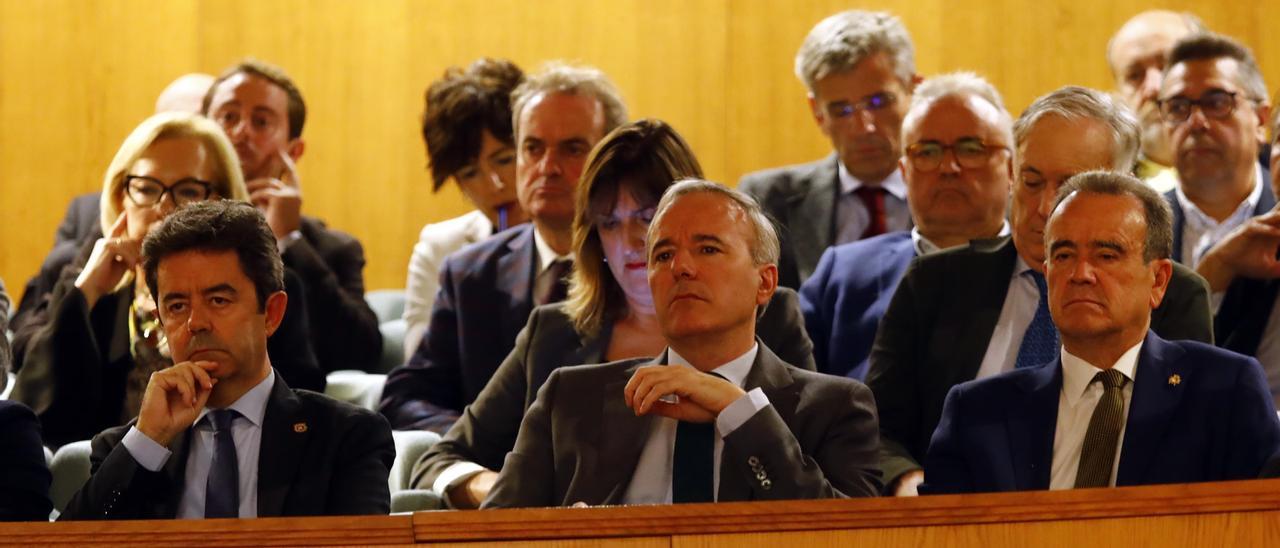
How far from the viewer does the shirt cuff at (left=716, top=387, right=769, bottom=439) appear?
186cm

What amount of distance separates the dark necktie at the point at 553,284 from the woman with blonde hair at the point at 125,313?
0.35 meters

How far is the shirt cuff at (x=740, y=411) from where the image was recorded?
6.11 ft

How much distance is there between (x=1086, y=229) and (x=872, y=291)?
0.60 metres

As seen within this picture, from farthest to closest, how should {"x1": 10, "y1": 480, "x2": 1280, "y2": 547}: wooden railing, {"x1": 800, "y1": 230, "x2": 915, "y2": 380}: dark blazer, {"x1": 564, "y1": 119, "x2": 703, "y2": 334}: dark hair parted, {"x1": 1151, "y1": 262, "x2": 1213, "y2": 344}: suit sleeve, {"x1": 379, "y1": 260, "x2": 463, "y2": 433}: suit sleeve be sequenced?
{"x1": 379, "y1": 260, "x2": 463, "y2": 433}: suit sleeve
{"x1": 800, "y1": 230, "x2": 915, "y2": 380}: dark blazer
{"x1": 564, "y1": 119, "x2": 703, "y2": 334}: dark hair parted
{"x1": 1151, "y1": 262, "x2": 1213, "y2": 344}: suit sleeve
{"x1": 10, "y1": 480, "x2": 1280, "y2": 547}: wooden railing

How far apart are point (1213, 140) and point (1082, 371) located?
0.92m

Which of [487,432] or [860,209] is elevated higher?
[860,209]

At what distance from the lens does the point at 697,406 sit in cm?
189

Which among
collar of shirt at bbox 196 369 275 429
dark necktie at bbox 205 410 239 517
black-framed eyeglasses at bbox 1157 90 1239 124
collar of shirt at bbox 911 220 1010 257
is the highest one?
black-framed eyeglasses at bbox 1157 90 1239 124

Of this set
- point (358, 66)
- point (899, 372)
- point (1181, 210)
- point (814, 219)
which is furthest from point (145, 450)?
point (358, 66)

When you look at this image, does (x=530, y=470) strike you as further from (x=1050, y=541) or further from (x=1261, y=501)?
(x=1261, y=501)

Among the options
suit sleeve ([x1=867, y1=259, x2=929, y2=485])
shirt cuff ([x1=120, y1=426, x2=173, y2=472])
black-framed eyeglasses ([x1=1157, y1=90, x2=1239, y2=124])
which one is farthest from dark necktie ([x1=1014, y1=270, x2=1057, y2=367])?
shirt cuff ([x1=120, y1=426, x2=173, y2=472])

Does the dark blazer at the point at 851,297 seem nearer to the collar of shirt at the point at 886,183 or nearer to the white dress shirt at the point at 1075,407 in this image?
the collar of shirt at the point at 886,183

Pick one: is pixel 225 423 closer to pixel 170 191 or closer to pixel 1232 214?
pixel 170 191

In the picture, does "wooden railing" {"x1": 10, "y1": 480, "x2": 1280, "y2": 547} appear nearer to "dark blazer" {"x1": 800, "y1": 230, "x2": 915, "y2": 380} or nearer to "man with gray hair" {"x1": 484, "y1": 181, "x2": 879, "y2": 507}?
"man with gray hair" {"x1": 484, "y1": 181, "x2": 879, "y2": 507}
